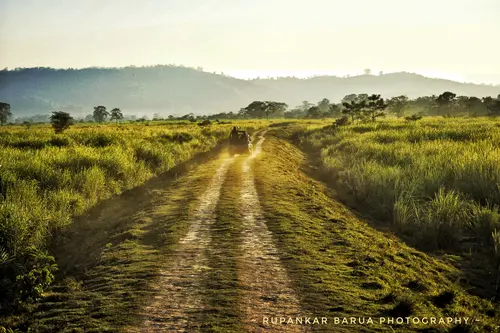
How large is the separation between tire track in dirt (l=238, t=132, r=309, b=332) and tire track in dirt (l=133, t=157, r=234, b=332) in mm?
762

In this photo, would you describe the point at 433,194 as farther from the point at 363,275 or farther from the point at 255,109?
the point at 255,109

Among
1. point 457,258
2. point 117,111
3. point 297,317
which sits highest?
point 117,111

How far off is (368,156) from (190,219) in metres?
15.9

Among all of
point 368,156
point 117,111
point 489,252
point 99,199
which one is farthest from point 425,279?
point 117,111

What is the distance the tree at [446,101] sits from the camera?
339ft

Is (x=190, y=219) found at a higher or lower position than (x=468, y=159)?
lower

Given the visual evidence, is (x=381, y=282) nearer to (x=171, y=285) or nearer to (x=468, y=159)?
(x=171, y=285)

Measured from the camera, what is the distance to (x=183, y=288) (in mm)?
6438

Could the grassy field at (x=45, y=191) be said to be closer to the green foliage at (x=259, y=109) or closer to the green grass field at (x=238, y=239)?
the green grass field at (x=238, y=239)

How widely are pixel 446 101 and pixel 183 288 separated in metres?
115

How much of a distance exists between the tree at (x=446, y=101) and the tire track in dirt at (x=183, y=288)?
110 m

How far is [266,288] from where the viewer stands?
641 centimetres

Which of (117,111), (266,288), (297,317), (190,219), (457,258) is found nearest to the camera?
(297,317)

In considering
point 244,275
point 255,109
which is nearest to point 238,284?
point 244,275
